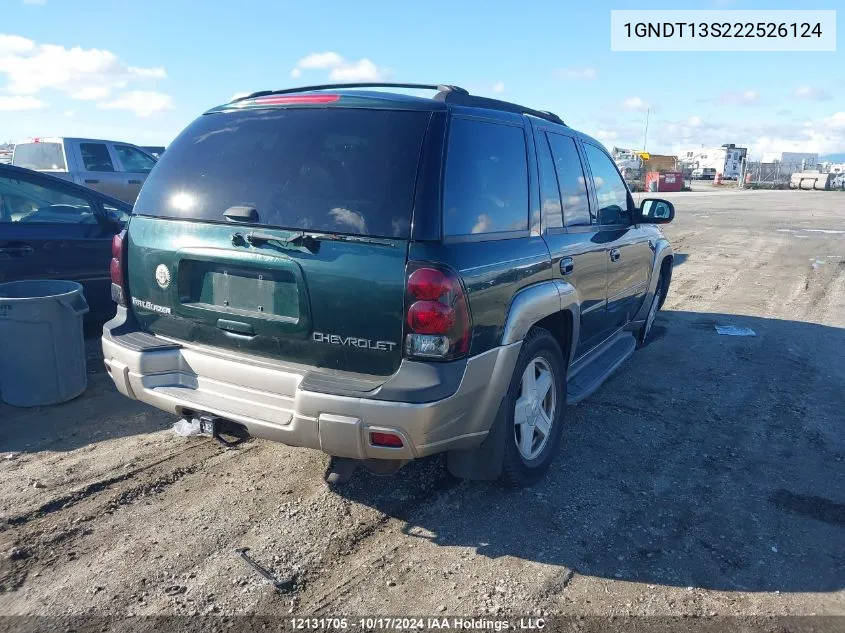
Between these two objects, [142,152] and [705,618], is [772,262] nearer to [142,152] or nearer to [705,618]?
[705,618]

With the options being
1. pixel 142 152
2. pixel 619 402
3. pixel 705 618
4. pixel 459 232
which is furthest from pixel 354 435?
pixel 142 152

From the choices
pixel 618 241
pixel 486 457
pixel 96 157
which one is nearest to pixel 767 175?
pixel 96 157

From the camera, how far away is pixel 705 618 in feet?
8.98

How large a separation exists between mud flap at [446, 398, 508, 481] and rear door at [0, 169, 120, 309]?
3992 millimetres

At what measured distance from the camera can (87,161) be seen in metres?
11.8

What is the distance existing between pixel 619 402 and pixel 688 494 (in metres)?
1.40

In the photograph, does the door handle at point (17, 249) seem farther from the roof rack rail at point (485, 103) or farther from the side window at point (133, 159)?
the side window at point (133, 159)

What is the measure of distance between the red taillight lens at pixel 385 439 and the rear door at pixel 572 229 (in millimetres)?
1436

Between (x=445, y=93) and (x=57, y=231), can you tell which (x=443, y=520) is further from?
(x=57, y=231)

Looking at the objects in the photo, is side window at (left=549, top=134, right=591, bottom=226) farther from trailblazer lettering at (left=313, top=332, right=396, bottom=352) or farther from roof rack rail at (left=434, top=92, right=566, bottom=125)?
trailblazer lettering at (left=313, top=332, right=396, bottom=352)

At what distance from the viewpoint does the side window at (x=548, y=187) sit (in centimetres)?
379

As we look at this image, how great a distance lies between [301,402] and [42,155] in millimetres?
11394

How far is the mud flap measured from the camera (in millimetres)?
3258

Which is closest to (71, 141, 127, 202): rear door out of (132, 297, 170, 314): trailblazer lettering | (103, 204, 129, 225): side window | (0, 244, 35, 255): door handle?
(103, 204, 129, 225): side window
